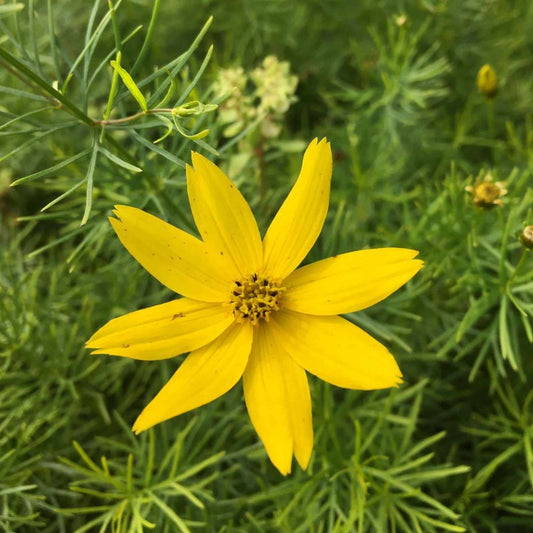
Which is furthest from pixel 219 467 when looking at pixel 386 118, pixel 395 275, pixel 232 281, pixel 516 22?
pixel 516 22

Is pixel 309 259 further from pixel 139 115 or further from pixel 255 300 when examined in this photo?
pixel 139 115

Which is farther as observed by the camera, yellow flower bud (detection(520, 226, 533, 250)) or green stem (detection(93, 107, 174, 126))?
yellow flower bud (detection(520, 226, 533, 250))

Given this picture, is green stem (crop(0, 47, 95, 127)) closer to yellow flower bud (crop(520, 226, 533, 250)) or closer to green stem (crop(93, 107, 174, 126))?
green stem (crop(93, 107, 174, 126))

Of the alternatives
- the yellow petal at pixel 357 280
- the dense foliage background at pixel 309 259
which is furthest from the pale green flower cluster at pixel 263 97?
the yellow petal at pixel 357 280

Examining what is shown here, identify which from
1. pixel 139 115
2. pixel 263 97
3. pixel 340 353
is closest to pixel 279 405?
pixel 340 353

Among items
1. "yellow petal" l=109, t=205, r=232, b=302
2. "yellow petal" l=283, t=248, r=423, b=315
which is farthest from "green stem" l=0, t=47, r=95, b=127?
"yellow petal" l=283, t=248, r=423, b=315

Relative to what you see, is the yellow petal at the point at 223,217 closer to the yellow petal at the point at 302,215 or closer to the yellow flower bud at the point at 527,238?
the yellow petal at the point at 302,215

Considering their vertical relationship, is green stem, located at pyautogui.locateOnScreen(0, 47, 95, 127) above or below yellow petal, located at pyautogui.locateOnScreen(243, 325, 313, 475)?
above
